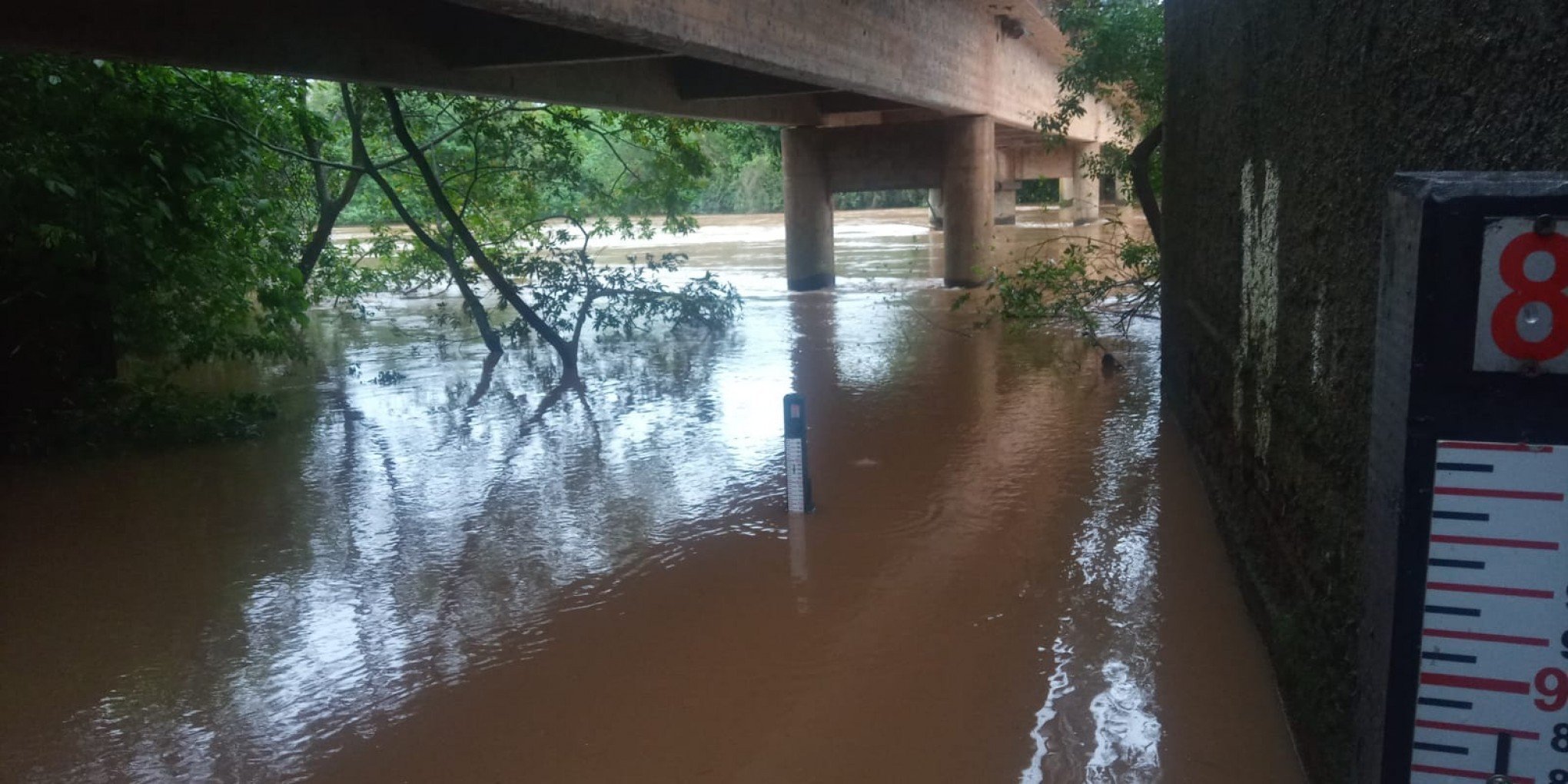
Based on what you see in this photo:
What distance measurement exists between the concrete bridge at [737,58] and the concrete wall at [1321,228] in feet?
14.1

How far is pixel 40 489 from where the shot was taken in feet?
26.7

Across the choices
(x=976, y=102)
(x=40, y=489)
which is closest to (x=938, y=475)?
(x=40, y=489)

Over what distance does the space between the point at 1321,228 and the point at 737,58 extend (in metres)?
6.63

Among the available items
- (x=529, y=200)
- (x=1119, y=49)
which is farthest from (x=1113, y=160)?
(x=529, y=200)

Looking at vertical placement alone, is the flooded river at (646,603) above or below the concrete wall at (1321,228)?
below

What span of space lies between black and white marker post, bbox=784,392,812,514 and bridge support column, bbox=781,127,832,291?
12857mm

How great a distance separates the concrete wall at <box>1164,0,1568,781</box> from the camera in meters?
2.43

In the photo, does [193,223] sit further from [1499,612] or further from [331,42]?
[1499,612]

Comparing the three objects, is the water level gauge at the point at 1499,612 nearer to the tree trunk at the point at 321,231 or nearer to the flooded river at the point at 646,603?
the flooded river at the point at 646,603

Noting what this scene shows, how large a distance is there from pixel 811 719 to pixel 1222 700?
61.8 inches

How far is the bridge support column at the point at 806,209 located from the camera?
19375 millimetres

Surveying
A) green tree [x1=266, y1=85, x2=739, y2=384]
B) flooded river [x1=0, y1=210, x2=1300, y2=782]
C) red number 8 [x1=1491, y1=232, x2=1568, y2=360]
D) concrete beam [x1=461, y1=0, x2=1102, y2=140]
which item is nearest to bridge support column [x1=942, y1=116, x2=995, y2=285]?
concrete beam [x1=461, y1=0, x2=1102, y2=140]

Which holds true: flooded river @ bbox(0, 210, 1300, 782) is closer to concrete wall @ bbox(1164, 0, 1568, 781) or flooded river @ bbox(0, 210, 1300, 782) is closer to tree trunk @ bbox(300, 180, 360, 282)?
concrete wall @ bbox(1164, 0, 1568, 781)

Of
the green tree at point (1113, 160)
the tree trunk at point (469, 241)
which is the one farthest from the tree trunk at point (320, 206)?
the green tree at point (1113, 160)
